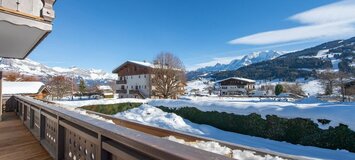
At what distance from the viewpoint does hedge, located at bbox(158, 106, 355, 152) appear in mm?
7446

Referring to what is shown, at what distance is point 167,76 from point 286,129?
58.8ft

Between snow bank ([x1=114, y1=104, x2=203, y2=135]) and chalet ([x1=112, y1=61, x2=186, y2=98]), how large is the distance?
11.7 m

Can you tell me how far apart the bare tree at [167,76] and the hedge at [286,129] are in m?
13.8

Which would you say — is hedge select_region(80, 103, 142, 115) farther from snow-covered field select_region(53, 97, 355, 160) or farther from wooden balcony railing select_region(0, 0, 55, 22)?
wooden balcony railing select_region(0, 0, 55, 22)

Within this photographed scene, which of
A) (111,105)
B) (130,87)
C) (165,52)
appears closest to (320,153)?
(111,105)

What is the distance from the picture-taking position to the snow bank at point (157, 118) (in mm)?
11398

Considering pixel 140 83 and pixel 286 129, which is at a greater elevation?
pixel 140 83

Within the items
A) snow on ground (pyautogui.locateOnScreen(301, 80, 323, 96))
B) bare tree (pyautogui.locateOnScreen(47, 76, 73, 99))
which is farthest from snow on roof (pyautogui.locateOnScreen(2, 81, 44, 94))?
snow on ground (pyautogui.locateOnScreen(301, 80, 323, 96))

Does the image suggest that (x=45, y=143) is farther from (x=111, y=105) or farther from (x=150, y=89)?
(x=150, y=89)

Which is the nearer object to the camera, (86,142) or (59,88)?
(86,142)

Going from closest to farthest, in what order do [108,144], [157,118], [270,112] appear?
1. [108,144]
2. [270,112]
3. [157,118]

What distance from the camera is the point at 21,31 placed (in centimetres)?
436

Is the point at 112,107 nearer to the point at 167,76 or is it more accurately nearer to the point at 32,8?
the point at 167,76

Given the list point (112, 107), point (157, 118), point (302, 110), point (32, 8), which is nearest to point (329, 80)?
point (302, 110)
